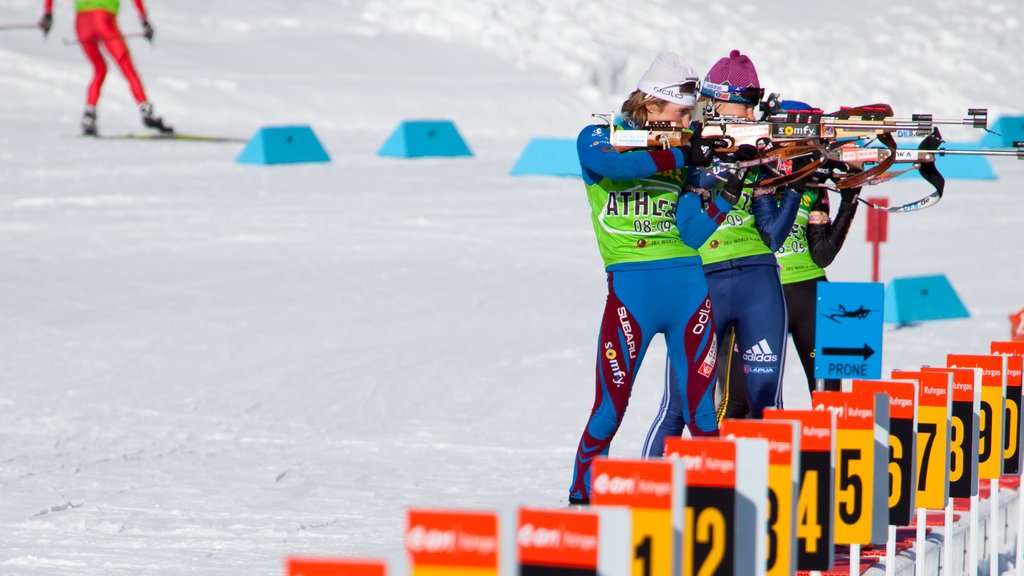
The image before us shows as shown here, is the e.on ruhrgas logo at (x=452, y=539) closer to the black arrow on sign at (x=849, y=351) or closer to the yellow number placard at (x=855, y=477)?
the yellow number placard at (x=855, y=477)

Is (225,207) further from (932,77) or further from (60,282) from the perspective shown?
(932,77)

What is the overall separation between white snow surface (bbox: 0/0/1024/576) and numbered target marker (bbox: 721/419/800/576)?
3.10 feet

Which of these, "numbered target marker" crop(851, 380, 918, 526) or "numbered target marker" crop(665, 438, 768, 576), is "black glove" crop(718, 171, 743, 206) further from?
"numbered target marker" crop(665, 438, 768, 576)

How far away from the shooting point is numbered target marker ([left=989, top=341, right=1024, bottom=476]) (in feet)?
18.2

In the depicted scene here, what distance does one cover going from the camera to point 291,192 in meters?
15.1

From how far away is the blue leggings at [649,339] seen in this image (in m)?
5.14

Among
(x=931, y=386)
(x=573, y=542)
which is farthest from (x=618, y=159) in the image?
(x=573, y=542)

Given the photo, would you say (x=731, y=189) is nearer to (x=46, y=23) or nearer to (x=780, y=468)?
(x=780, y=468)

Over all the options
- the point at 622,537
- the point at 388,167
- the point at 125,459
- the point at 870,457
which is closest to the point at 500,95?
the point at 388,167

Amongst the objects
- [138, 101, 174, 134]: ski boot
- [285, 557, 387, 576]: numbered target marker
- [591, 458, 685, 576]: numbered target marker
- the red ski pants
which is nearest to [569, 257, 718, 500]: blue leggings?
[591, 458, 685, 576]: numbered target marker

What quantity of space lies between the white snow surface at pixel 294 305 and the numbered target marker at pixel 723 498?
66 centimetres

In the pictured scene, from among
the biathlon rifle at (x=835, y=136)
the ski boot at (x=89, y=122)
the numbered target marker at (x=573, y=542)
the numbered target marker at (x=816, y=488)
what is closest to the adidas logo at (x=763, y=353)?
the biathlon rifle at (x=835, y=136)

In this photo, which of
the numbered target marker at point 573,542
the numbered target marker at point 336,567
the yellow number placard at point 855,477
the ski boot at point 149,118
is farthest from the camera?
the ski boot at point 149,118

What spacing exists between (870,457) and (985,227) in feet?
36.6
